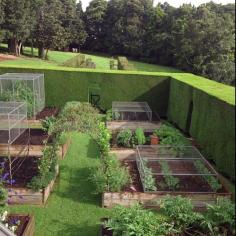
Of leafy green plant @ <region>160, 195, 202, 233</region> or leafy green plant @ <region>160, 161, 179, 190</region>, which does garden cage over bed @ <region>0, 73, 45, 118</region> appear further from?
leafy green plant @ <region>160, 195, 202, 233</region>

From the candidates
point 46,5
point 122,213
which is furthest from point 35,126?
point 46,5

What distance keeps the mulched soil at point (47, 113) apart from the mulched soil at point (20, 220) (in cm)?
903

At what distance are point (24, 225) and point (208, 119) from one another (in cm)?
746

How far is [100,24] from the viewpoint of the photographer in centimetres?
3200

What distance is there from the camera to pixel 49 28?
3191 cm

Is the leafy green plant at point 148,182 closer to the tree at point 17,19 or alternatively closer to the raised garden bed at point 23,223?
the raised garden bed at point 23,223

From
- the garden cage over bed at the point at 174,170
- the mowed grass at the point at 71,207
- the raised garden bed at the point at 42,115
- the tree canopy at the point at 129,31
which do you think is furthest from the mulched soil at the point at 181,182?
the tree canopy at the point at 129,31

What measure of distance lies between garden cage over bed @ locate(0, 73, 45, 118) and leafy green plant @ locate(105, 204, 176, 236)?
33.2 ft

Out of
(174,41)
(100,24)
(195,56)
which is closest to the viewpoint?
(100,24)

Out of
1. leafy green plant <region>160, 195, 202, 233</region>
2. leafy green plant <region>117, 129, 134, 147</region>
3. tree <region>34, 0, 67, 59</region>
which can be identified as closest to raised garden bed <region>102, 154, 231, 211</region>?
leafy green plant <region>160, 195, 202, 233</region>

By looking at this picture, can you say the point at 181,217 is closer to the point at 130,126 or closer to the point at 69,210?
the point at 69,210

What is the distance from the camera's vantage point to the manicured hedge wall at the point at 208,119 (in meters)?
9.20

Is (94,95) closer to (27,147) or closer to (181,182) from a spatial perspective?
(27,147)

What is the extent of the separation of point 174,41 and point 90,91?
2520 centimetres
